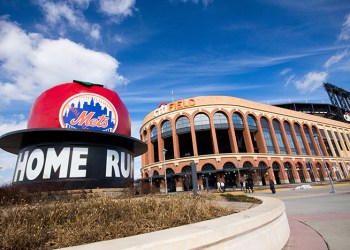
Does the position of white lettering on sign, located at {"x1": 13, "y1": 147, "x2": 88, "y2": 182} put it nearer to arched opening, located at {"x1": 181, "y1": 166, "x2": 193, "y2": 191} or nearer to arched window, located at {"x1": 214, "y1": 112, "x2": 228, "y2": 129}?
arched opening, located at {"x1": 181, "y1": 166, "x2": 193, "y2": 191}

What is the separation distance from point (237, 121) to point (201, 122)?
27.3ft

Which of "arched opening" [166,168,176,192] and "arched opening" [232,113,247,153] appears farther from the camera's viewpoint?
"arched opening" [232,113,247,153]

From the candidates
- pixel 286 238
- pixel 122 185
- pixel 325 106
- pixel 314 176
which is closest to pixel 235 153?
pixel 314 176

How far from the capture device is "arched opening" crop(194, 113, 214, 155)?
43.7 metres

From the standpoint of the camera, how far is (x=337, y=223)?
20.7ft

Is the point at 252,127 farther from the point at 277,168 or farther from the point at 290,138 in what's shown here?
the point at 290,138

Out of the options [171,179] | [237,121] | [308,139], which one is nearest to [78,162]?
[171,179]

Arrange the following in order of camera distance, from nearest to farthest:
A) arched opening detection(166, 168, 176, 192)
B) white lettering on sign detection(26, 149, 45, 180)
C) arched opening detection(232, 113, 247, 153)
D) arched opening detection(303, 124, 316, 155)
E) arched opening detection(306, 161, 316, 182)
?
white lettering on sign detection(26, 149, 45, 180)
arched opening detection(166, 168, 176, 192)
arched opening detection(232, 113, 247, 153)
arched opening detection(306, 161, 316, 182)
arched opening detection(303, 124, 316, 155)

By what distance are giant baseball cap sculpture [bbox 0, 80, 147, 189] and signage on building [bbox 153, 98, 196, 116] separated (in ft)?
101

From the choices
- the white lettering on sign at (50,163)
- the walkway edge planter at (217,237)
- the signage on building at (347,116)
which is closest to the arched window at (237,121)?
the white lettering on sign at (50,163)

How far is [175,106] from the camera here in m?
46.0

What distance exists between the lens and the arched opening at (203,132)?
43.7 metres

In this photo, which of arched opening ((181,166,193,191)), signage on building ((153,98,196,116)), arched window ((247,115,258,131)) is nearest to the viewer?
arched opening ((181,166,193,191))

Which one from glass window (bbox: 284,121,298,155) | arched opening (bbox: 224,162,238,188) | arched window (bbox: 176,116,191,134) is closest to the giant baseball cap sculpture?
arched opening (bbox: 224,162,238,188)
